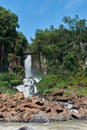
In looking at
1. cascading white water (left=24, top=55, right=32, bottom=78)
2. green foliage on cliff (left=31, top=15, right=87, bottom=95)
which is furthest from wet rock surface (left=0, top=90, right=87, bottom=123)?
cascading white water (left=24, top=55, right=32, bottom=78)

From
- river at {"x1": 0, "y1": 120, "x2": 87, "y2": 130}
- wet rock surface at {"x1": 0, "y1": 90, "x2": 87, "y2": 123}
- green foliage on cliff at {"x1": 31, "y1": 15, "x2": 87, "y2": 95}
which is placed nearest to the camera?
river at {"x1": 0, "y1": 120, "x2": 87, "y2": 130}

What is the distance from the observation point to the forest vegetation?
6925 centimetres

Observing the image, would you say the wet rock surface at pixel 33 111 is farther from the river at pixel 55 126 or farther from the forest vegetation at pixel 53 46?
the forest vegetation at pixel 53 46

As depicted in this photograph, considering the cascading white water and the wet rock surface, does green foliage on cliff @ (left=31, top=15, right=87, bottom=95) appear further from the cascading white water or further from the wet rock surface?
the wet rock surface

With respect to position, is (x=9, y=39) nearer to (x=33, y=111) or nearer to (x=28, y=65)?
(x=28, y=65)

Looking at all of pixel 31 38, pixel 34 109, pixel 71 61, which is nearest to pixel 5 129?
pixel 34 109

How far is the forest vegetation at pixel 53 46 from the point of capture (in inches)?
2726

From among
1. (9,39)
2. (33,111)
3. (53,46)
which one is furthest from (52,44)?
(33,111)

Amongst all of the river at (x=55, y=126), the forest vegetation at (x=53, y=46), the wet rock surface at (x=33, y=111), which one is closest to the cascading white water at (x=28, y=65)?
the forest vegetation at (x=53, y=46)

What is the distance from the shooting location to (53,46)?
233 feet

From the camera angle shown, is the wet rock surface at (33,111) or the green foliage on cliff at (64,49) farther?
the green foliage on cliff at (64,49)

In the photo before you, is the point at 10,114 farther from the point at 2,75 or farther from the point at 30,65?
the point at 30,65

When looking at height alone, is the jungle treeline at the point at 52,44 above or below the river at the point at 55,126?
above

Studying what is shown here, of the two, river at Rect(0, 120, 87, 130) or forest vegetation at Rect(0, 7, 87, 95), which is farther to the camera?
forest vegetation at Rect(0, 7, 87, 95)
